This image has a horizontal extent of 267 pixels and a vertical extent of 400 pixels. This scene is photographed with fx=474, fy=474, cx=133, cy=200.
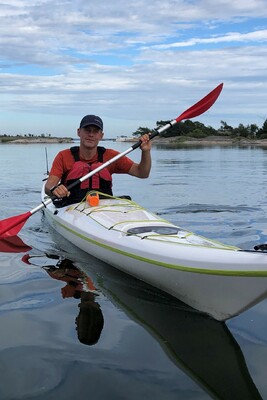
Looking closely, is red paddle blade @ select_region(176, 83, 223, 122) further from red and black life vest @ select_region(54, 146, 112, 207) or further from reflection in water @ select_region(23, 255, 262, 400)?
reflection in water @ select_region(23, 255, 262, 400)

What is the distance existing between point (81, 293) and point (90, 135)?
7.30 ft

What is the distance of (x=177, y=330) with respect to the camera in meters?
3.48

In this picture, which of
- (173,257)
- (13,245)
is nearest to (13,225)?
(13,245)

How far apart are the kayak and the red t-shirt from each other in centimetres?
61

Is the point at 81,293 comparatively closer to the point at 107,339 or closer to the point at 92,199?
the point at 107,339

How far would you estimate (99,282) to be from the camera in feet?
15.0

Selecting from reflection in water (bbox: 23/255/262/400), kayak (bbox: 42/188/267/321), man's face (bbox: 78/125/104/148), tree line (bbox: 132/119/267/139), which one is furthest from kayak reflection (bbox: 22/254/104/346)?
tree line (bbox: 132/119/267/139)

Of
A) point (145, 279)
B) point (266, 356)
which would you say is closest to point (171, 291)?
point (145, 279)

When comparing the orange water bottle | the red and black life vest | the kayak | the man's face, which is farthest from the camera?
the red and black life vest

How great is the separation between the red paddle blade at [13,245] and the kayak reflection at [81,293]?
32cm

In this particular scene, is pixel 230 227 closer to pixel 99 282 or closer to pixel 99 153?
pixel 99 153

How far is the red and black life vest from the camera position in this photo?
19.7 ft

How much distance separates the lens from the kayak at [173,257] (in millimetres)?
3088


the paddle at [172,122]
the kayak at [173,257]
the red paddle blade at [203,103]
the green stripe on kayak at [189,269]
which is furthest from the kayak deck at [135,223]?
the red paddle blade at [203,103]
